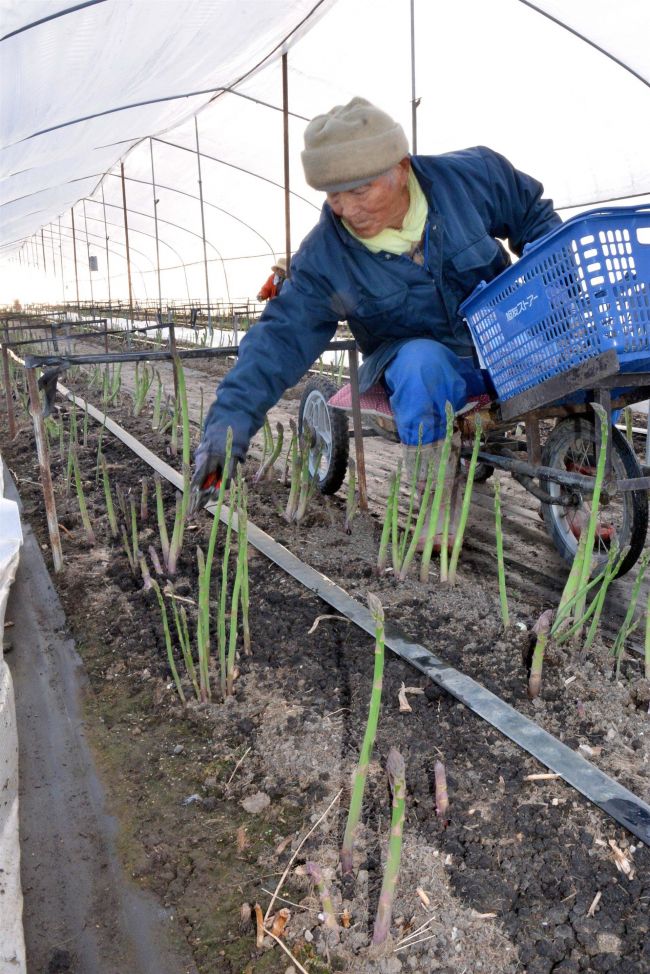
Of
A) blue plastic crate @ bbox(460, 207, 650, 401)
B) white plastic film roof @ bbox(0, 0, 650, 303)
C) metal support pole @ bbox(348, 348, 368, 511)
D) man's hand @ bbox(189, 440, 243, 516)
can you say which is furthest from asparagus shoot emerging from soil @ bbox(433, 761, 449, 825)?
white plastic film roof @ bbox(0, 0, 650, 303)

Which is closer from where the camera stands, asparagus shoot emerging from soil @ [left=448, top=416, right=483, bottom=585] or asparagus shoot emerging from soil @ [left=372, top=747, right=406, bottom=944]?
asparagus shoot emerging from soil @ [left=372, top=747, right=406, bottom=944]

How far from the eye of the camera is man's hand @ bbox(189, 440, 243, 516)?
156 centimetres

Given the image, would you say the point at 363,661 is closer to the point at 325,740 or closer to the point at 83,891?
the point at 325,740

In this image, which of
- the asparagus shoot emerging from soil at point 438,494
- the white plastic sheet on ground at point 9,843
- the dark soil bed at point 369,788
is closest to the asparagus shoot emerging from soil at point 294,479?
the dark soil bed at point 369,788

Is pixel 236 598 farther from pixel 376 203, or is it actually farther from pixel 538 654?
pixel 376 203

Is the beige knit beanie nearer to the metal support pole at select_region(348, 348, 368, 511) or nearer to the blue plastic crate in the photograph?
the blue plastic crate

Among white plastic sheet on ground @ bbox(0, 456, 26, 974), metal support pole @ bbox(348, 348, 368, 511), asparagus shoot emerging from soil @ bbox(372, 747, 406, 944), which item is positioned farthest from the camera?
metal support pole @ bbox(348, 348, 368, 511)

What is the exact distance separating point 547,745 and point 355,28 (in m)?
5.29

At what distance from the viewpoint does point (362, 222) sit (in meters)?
1.85

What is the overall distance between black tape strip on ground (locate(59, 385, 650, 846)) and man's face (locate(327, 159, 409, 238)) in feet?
2.90

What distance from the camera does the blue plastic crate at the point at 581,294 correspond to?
1541 mm

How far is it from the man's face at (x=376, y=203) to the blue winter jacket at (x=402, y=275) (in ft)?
0.22

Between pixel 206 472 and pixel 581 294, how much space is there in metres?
0.87

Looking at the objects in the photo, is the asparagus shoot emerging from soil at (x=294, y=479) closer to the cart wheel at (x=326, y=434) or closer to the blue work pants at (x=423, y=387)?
the cart wheel at (x=326, y=434)
